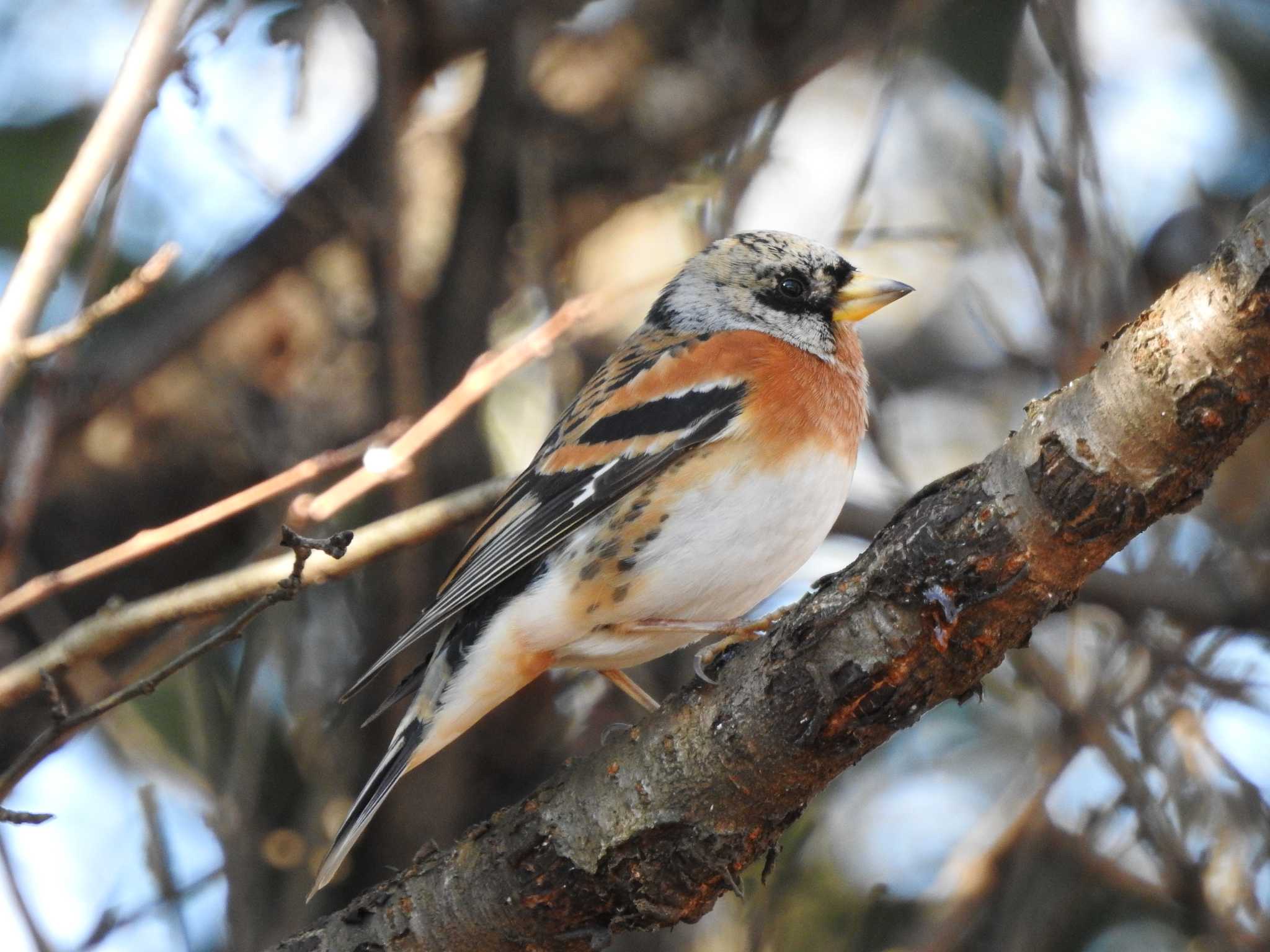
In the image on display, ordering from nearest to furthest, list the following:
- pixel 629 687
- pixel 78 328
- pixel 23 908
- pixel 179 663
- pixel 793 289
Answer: pixel 179 663
pixel 78 328
pixel 23 908
pixel 629 687
pixel 793 289

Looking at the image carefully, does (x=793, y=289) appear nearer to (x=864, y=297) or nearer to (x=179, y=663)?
(x=864, y=297)

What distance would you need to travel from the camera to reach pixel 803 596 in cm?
251

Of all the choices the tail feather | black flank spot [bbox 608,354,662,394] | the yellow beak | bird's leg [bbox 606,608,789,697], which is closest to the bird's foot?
bird's leg [bbox 606,608,789,697]

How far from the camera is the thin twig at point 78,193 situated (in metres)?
2.89

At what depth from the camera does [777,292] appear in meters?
4.36

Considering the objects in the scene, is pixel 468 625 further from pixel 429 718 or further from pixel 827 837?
pixel 827 837

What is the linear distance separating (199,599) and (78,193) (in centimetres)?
98

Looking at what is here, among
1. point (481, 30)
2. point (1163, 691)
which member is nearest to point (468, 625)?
point (1163, 691)

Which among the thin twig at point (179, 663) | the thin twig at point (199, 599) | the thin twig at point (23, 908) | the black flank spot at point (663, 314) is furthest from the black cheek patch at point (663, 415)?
the thin twig at point (23, 908)

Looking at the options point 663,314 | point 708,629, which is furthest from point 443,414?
point 663,314

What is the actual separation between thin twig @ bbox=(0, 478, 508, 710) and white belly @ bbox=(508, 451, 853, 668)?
355mm

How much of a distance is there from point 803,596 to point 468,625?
4.50ft

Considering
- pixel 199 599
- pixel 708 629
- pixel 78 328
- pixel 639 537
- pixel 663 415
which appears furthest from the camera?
pixel 663 415

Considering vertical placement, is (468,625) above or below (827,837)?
above
